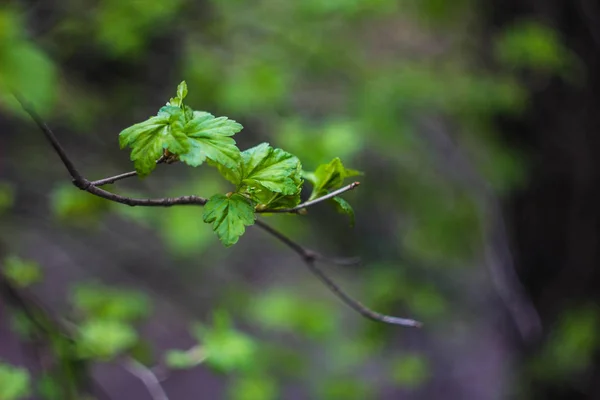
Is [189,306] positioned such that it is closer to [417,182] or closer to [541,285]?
[417,182]

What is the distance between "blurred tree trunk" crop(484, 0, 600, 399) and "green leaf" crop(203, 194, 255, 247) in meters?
2.29

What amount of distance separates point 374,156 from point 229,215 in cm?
248

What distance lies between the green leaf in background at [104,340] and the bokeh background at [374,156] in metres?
0.40

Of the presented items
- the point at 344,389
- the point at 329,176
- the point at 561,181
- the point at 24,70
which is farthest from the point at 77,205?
the point at 561,181

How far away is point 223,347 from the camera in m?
1.38

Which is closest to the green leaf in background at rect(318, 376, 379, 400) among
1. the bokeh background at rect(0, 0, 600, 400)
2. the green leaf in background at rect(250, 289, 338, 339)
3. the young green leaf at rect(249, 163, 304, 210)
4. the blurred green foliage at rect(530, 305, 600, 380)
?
the bokeh background at rect(0, 0, 600, 400)

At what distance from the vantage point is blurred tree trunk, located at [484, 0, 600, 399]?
2.68m

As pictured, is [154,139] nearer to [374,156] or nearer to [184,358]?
[184,358]

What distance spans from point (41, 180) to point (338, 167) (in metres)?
2.11

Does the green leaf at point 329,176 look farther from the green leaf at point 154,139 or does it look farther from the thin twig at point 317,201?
the green leaf at point 154,139

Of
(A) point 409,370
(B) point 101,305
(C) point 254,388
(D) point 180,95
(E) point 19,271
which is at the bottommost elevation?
(A) point 409,370

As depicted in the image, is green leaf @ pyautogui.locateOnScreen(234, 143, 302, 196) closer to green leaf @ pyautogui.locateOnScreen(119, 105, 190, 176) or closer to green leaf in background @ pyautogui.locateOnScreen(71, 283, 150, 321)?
green leaf @ pyautogui.locateOnScreen(119, 105, 190, 176)

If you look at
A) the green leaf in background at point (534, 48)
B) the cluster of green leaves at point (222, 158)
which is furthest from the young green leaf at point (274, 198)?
the green leaf in background at point (534, 48)

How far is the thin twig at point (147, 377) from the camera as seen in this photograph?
1343mm
